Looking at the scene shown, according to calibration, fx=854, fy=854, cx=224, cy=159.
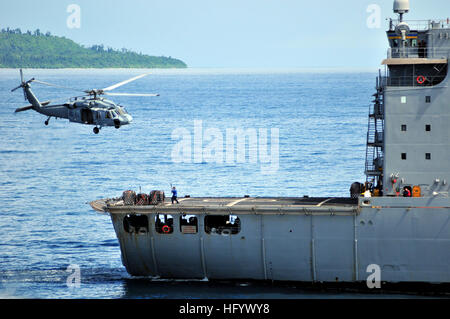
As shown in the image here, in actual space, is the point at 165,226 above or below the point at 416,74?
below

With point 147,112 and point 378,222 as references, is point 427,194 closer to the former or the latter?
point 378,222

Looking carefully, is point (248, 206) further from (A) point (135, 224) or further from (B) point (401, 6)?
(B) point (401, 6)

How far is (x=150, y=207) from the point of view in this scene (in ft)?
184

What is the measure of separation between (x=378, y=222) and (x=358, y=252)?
231cm

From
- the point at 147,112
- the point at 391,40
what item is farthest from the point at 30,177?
the point at 147,112

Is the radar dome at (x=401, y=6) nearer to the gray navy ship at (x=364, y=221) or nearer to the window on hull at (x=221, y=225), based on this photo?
the gray navy ship at (x=364, y=221)

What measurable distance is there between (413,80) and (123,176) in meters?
52.7

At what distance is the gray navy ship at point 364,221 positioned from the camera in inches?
2106

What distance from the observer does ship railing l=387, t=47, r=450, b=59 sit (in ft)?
182

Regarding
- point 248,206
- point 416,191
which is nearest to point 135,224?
point 248,206

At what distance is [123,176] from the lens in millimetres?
101875

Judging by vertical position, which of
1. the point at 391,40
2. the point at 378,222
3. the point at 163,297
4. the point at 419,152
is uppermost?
the point at 391,40

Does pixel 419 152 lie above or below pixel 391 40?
below

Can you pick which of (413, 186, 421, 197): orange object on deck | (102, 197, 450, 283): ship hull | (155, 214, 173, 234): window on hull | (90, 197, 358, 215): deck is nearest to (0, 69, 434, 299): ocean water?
(102, 197, 450, 283): ship hull
